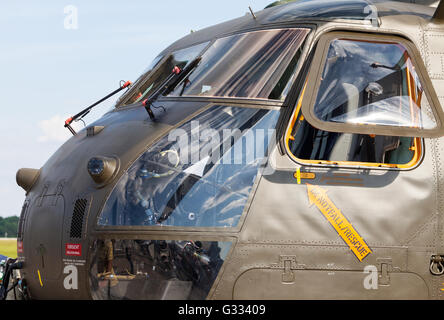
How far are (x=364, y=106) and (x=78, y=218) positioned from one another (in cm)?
253

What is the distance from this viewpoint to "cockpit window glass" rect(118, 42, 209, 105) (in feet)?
22.7

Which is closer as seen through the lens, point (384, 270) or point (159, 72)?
point (384, 270)

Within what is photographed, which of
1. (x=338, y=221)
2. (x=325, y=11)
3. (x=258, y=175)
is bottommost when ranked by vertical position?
(x=338, y=221)

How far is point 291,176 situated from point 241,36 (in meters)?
1.59

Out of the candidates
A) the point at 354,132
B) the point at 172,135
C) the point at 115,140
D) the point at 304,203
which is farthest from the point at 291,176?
the point at 115,140

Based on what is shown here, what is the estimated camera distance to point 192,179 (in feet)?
18.0

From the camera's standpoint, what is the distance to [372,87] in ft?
19.7

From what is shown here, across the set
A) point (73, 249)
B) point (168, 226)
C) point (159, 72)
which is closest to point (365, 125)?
point (168, 226)

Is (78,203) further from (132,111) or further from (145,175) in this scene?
(132,111)

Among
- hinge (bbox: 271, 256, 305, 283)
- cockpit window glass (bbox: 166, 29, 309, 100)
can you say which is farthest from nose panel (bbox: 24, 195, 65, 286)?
hinge (bbox: 271, 256, 305, 283)

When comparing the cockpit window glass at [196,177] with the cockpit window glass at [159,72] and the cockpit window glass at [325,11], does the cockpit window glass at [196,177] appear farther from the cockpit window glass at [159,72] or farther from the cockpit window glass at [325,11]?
the cockpit window glass at [159,72]

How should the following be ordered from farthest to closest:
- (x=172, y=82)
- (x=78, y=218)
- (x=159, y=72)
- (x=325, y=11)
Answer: (x=159, y=72), (x=172, y=82), (x=325, y=11), (x=78, y=218)

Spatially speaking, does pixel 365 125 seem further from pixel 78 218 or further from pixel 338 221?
pixel 78 218
